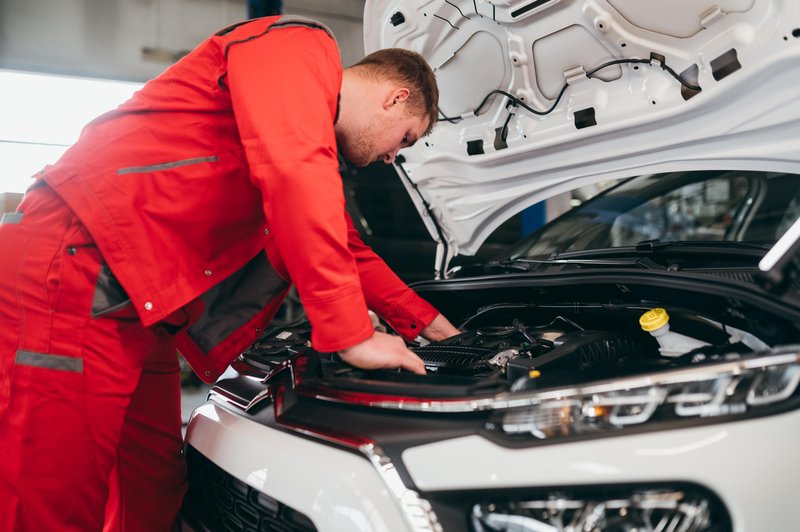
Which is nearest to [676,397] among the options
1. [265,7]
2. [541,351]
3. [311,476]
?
[541,351]

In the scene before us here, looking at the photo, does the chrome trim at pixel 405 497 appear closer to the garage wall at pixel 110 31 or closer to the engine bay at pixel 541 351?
the engine bay at pixel 541 351

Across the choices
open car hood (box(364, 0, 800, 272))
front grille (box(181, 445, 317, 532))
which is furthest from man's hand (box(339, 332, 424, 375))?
open car hood (box(364, 0, 800, 272))

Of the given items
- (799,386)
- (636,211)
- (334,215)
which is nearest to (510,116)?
(636,211)

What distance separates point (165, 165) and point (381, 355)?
561 millimetres

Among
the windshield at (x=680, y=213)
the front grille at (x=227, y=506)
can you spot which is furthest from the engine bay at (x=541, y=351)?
the windshield at (x=680, y=213)

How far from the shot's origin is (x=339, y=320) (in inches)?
40.6

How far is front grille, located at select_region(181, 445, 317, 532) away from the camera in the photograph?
98cm

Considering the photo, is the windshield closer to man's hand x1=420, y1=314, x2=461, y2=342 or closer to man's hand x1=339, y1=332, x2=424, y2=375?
man's hand x1=420, y1=314, x2=461, y2=342

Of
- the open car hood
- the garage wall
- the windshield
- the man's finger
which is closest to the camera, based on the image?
the man's finger

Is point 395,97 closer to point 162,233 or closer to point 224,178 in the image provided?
point 224,178

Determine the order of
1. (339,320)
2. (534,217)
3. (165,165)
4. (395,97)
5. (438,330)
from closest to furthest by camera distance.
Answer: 1. (339,320)
2. (165,165)
3. (395,97)
4. (438,330)
5. (534,217)

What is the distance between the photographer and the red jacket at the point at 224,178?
1014 mm

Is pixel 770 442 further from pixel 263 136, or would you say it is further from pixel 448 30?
pixel 448 30

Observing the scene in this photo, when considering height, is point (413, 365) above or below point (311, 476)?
above
